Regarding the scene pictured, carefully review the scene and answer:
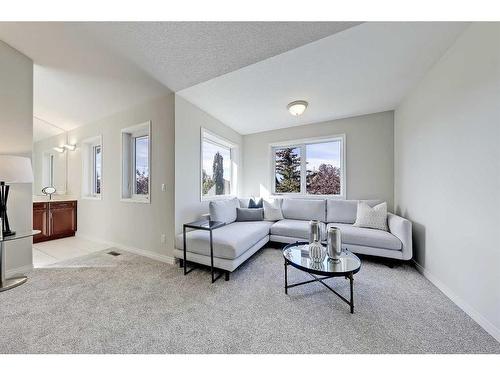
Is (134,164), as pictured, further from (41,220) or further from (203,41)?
(203,41)

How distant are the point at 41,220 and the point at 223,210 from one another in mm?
3613

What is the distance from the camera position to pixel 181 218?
2.79m

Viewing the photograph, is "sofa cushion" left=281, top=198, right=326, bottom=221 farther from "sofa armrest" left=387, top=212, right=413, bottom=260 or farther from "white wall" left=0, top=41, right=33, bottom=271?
"white wall" left=0, top=41, right=33, bottom=271

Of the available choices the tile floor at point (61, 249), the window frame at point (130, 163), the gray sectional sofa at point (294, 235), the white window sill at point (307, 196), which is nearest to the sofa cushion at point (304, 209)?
the gray sectional sofa at point (294, 235)

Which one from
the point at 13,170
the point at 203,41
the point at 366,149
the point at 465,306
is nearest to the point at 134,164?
the point at 13,170

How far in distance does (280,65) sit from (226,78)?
2.29 feet

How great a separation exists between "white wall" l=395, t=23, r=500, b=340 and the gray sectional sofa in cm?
30

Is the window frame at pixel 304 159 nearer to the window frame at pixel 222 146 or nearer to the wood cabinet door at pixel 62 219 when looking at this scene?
the window frame at pixel 222 146

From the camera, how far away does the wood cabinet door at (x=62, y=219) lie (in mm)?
3758

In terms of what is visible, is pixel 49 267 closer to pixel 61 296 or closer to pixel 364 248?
pixel 61 296

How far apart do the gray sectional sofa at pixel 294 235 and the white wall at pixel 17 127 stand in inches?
70.4

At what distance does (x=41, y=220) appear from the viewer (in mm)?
3650
